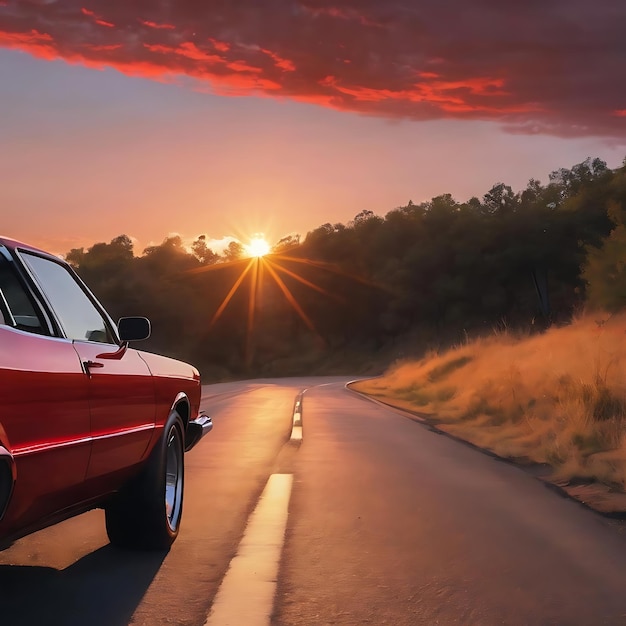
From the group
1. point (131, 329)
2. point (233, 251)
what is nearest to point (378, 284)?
point (233, 251)

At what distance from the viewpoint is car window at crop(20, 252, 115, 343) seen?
4832 mm

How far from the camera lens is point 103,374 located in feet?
16.0

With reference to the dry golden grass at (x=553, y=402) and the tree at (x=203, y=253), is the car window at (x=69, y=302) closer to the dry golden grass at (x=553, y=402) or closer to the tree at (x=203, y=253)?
the dry golden grass at (x=553, y=402)

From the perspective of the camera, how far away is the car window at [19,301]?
4.46m

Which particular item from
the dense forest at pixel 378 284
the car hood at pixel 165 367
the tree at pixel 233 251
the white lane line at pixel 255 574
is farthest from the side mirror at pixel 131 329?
the tree at pixel 233 251

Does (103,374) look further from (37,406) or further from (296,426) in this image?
(296,426)

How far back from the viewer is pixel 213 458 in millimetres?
10969

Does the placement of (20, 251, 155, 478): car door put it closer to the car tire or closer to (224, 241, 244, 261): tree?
the car tire

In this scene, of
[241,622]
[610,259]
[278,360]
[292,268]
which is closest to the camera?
[241,622]

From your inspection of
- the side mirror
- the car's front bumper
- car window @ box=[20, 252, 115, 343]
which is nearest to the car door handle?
car window @ box=[20, 252, 115, 343]

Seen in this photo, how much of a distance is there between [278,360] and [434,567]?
8836 centimetres

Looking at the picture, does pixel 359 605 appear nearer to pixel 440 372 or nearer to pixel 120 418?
pixel 120 418

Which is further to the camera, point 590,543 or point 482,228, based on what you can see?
point 482,228

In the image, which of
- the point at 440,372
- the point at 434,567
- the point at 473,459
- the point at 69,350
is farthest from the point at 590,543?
the point at 440,372
